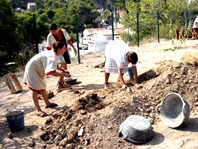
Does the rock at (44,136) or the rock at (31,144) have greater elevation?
the rock at (44,136)

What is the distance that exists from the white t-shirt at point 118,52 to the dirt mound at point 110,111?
0.55 m

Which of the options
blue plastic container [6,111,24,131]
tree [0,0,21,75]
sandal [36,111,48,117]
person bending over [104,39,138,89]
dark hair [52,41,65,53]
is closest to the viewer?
blue plastic container [6,111,24,131]

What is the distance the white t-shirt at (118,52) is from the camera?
4.16 meters

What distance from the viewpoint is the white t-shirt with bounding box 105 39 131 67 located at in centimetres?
416

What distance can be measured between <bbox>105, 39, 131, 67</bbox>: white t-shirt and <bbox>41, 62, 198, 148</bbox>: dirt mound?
55cm

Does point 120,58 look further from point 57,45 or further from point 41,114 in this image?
point 41,114

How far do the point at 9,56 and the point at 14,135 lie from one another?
496 inches

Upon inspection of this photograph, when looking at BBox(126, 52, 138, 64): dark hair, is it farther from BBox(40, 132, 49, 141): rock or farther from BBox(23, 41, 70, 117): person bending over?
BBox(40, 132, 49, 141): rock

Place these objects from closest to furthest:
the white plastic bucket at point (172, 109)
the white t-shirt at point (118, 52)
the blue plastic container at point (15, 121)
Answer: the white plastic bucket at point (172, 109)
the blue plastic container at point (15, 121)
the white t-shirt at point (118, 52)

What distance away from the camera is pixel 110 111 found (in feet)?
11.0

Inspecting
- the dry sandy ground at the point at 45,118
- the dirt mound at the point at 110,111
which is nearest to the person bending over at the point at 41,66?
the dry sandy ground at the point at 45,118

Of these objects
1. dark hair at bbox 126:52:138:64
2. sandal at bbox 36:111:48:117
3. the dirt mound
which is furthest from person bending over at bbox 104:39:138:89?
sandal at bbox 36:111:48:117

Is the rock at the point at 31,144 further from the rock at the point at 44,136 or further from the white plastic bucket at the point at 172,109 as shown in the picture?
the white plastic bucket at the point at 172,109

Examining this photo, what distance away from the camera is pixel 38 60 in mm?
3752
